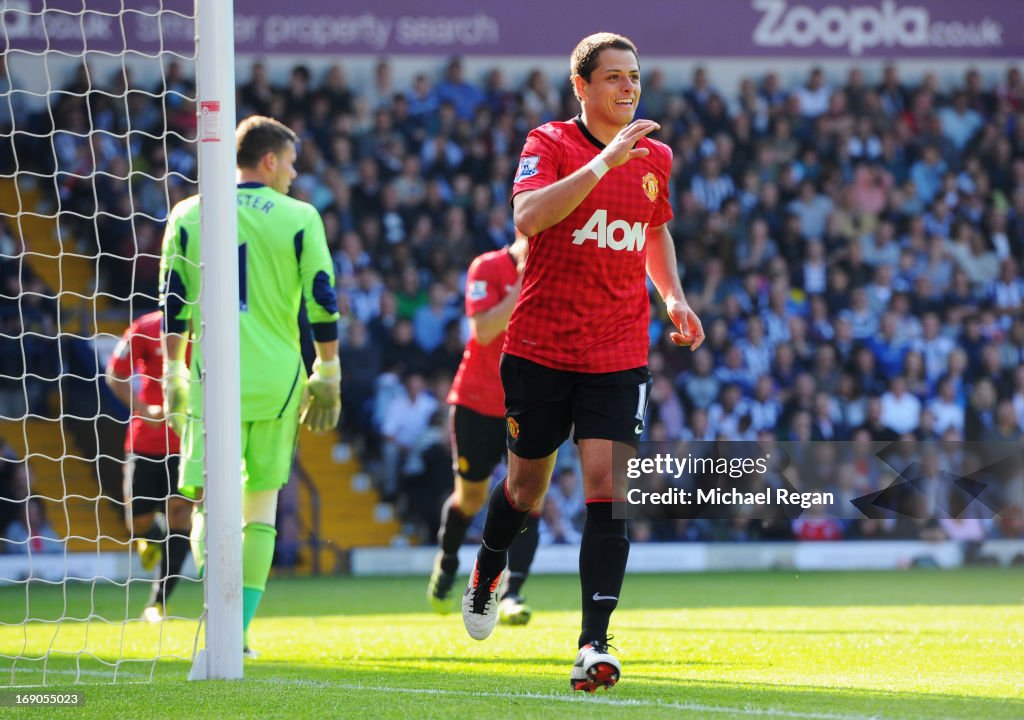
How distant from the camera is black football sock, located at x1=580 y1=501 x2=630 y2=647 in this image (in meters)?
4.62

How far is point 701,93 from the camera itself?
59.3 ft

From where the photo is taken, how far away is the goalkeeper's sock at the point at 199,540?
5.17m

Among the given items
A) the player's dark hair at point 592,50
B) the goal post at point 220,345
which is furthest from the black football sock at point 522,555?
the player's dark hair at point 592,50

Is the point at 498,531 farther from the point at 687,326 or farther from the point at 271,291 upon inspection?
the point at 271,291

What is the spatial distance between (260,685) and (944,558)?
426 inches

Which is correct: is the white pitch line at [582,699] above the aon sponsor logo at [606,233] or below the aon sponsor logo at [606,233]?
below

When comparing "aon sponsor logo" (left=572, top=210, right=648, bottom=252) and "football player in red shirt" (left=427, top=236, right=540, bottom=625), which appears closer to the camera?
"aon sponsor logo" (left=572, top=210, right=648, bottom=252)

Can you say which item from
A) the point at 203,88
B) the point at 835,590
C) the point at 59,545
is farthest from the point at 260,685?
the point at 59,545

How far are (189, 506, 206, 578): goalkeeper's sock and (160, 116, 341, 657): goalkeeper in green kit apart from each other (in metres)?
0.24

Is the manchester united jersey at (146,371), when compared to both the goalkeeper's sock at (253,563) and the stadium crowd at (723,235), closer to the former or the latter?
the goalkeeper's sock at (253,563)

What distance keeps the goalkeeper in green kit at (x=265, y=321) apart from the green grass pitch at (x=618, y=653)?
76 cm

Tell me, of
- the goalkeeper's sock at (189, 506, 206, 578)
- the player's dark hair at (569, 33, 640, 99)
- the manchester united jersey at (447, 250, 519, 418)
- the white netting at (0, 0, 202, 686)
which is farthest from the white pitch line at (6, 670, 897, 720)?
the white netting at (0, 0, 202, 686)

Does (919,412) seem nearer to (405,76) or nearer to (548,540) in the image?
(548,540)

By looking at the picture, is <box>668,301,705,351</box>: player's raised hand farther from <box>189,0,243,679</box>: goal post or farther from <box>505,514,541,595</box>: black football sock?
<box>505,514,541,595</box>: black football sock
